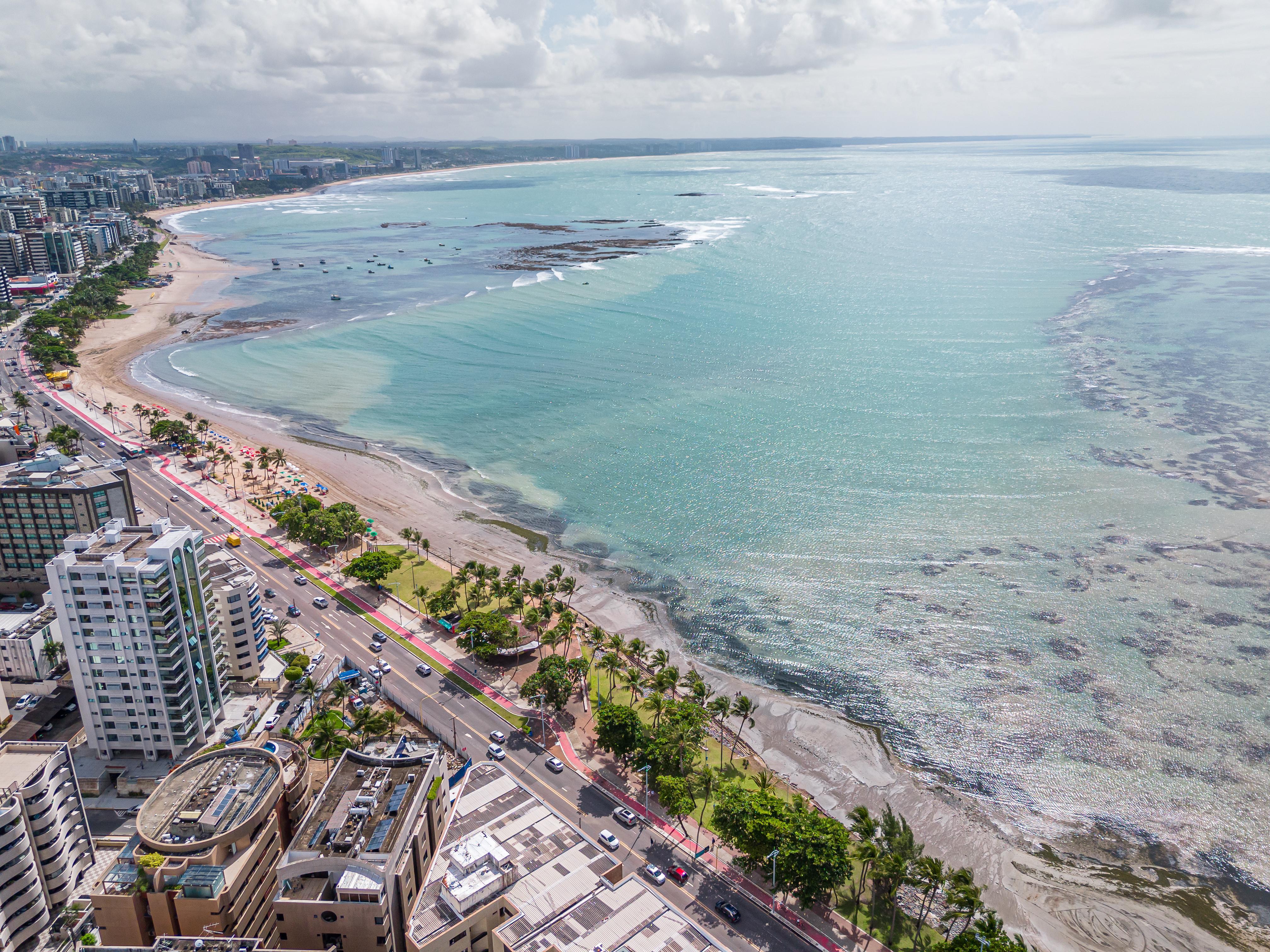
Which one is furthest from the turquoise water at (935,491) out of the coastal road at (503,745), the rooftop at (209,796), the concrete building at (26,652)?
the concrete building at (26,652)

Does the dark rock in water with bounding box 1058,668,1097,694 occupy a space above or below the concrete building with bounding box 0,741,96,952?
below

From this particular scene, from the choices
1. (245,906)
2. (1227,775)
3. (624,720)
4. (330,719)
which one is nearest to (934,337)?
(1227,775)

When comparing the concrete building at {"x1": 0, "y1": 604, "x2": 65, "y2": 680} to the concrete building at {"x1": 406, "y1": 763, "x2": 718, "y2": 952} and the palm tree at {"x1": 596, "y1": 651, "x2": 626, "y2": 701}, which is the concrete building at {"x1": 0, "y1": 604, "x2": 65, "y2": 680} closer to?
the concrete building at {"x1": 406, "y1": 763, "x2": 718, "y2": 952}

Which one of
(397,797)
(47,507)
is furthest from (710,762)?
(47,507)

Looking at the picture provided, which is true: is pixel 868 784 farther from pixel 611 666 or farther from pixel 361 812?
pixel 361 812

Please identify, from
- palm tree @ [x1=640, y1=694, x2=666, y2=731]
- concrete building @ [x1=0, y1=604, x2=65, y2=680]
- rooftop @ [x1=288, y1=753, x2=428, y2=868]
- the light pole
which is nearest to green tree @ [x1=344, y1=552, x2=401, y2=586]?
concrete building @ [x1=0, y1=604, x2=65, y2=680]

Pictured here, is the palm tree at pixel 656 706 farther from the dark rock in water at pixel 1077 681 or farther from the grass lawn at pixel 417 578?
the dark rock in water at pixel 1077 681
